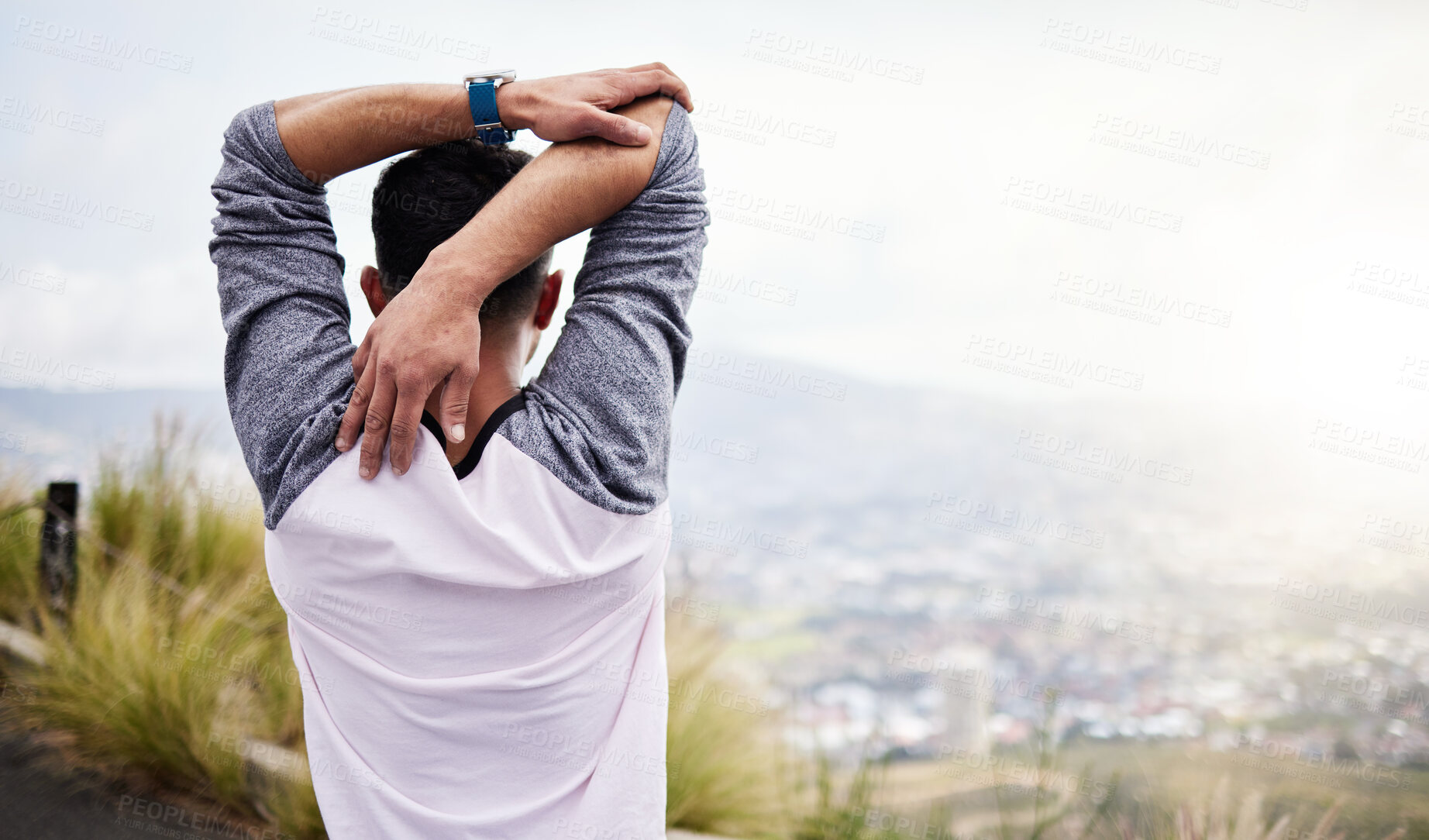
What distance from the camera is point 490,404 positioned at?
35.7 inches

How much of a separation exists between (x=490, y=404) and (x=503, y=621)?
241 mm

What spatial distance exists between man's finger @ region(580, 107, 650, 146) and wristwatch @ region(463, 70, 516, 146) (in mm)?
136

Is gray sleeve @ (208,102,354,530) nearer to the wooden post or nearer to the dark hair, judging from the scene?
the dark hair

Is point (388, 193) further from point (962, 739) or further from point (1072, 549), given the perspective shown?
point (1072, 549)

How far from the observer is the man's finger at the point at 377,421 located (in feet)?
2.56

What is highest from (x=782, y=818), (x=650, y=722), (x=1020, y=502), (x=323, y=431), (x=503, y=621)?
(x=323, y=431)

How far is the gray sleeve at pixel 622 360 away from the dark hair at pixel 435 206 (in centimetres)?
13

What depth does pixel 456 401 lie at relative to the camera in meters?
0.82

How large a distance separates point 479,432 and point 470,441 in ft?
0.08

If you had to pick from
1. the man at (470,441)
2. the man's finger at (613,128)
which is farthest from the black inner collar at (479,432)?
the man's finger at (613,128)

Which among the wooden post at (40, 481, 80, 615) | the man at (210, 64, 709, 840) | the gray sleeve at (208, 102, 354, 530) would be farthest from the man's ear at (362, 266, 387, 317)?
the wooden post at (40, 481, 80, 615)

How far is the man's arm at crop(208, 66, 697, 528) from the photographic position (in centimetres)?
82

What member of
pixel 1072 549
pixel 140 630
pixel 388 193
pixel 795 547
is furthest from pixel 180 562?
pixel 1072 549

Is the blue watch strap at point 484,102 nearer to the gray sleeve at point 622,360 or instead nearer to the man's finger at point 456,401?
the gray sleeve at point 622,360
